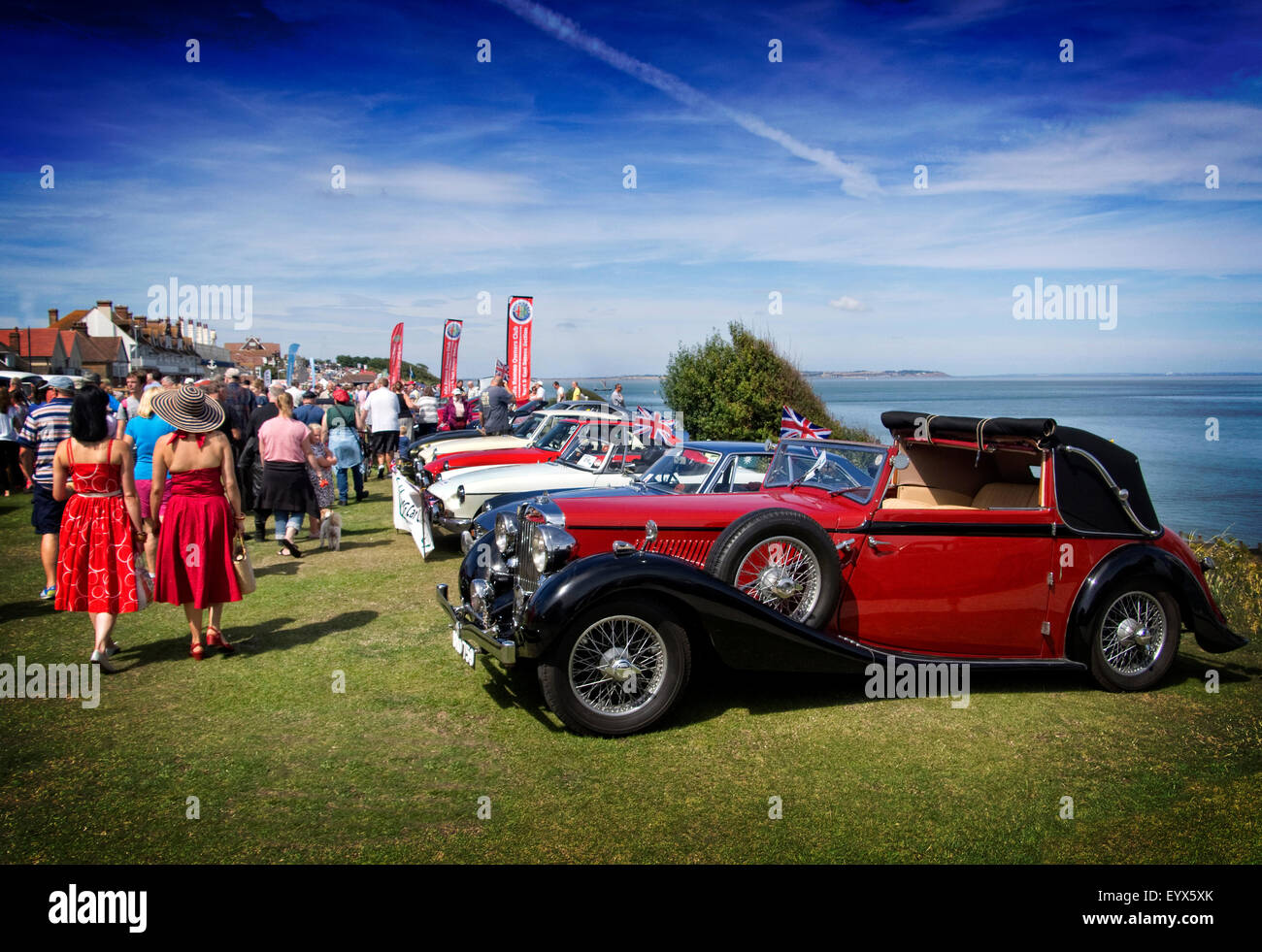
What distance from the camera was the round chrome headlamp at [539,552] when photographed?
5191mm

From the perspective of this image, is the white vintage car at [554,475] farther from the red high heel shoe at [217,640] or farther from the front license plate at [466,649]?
the front license plate at [466,649]

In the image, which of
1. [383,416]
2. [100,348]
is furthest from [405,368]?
[383,416]

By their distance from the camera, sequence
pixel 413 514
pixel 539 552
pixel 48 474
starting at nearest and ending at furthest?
pixel 539 552
pixel 48 474
pixel 413 514

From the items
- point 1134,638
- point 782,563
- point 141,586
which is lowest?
point 1134,638

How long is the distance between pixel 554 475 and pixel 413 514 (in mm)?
1803

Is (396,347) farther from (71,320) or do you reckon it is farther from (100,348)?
(71,320)

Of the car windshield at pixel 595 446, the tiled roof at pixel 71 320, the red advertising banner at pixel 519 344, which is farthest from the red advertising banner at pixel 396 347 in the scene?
the tiled roof at pixel 71 320

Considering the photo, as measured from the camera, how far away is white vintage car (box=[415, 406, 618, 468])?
1346 centimetres

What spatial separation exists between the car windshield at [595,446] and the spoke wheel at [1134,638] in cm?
616

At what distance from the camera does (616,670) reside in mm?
4758

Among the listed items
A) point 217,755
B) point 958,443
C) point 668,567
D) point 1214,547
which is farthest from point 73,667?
point 1214,547

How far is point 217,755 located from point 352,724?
758 millimetres

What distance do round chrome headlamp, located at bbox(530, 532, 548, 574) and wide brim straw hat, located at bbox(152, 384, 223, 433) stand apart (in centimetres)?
261
